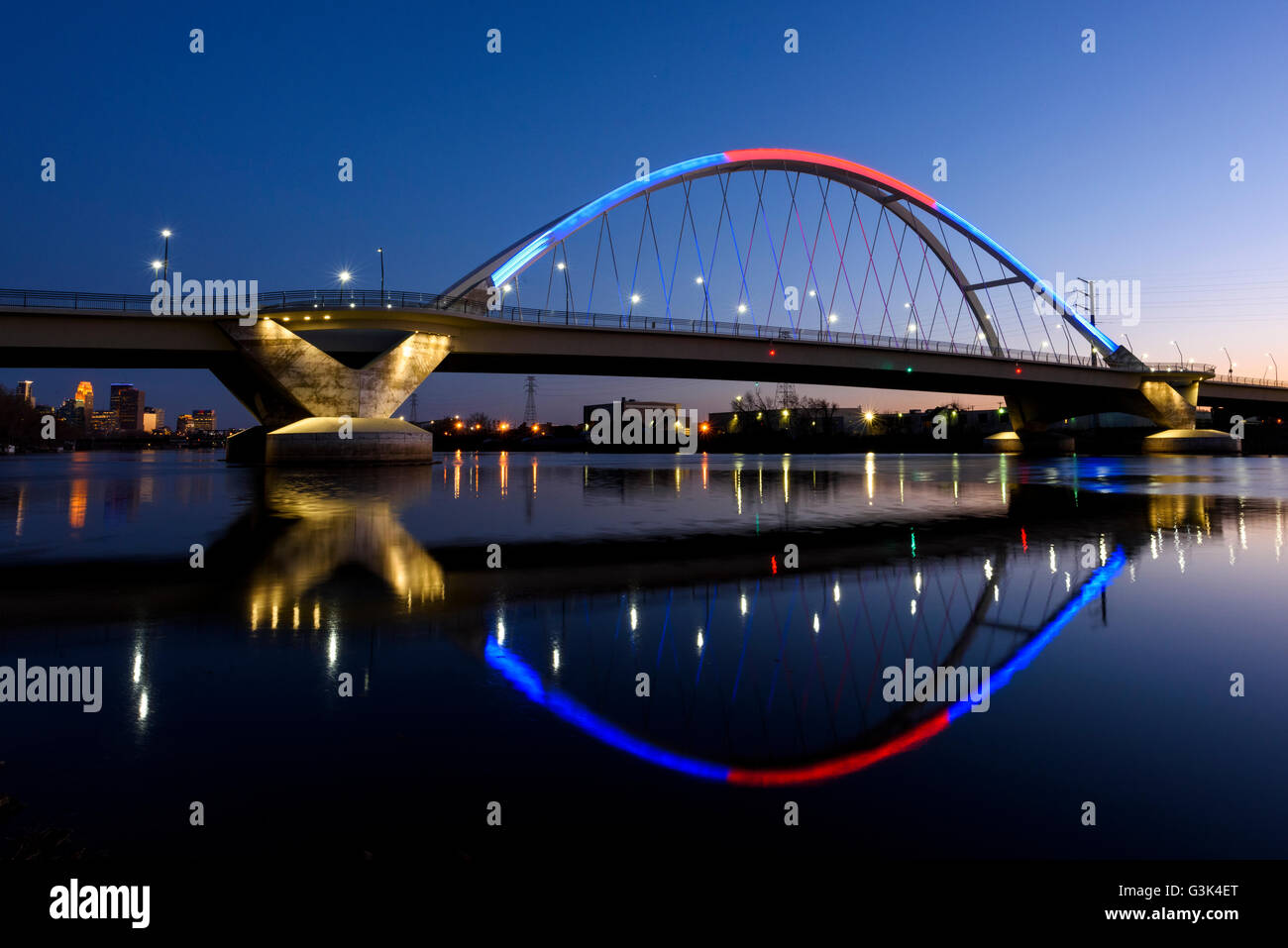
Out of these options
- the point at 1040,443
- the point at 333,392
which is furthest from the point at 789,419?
the point at 333,392

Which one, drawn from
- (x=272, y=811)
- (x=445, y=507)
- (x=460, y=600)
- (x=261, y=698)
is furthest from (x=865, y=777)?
(x=445, y=507)

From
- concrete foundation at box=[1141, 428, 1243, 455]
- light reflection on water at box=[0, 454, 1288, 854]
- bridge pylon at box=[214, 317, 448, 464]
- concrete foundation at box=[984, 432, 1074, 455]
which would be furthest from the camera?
concrete foundation at box=[984, 432, 1074, 455]

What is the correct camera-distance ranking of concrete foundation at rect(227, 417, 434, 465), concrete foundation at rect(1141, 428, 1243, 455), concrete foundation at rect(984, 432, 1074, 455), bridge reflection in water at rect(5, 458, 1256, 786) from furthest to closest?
concrete foundation at rect(984, 432, 1074, 455)
concrete foundation at rect(1141, 428, 1243, 455)
concrete foundation at rect(227, 417, 434, 465)
bridge reflection in water at rect(5, 458, 1256, 786)

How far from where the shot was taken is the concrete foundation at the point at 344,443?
1689 inches

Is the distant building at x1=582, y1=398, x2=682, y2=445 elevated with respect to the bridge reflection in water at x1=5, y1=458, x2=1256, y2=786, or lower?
elevated

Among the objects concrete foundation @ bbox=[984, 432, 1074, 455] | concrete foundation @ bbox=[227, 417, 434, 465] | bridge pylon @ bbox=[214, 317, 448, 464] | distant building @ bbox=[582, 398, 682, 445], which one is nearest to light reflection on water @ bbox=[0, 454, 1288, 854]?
concrete foundation @ bbox=[227, 417, 434, 465]

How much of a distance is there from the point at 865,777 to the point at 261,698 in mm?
3490

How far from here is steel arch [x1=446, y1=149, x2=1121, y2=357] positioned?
172 feet

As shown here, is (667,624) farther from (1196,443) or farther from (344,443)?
(1196,443)

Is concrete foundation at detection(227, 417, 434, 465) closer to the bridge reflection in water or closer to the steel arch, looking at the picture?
the steel arch

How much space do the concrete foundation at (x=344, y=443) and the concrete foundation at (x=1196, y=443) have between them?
79.6 metres

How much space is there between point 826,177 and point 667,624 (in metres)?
67.5

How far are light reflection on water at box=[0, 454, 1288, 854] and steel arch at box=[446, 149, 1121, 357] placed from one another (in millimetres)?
39547
